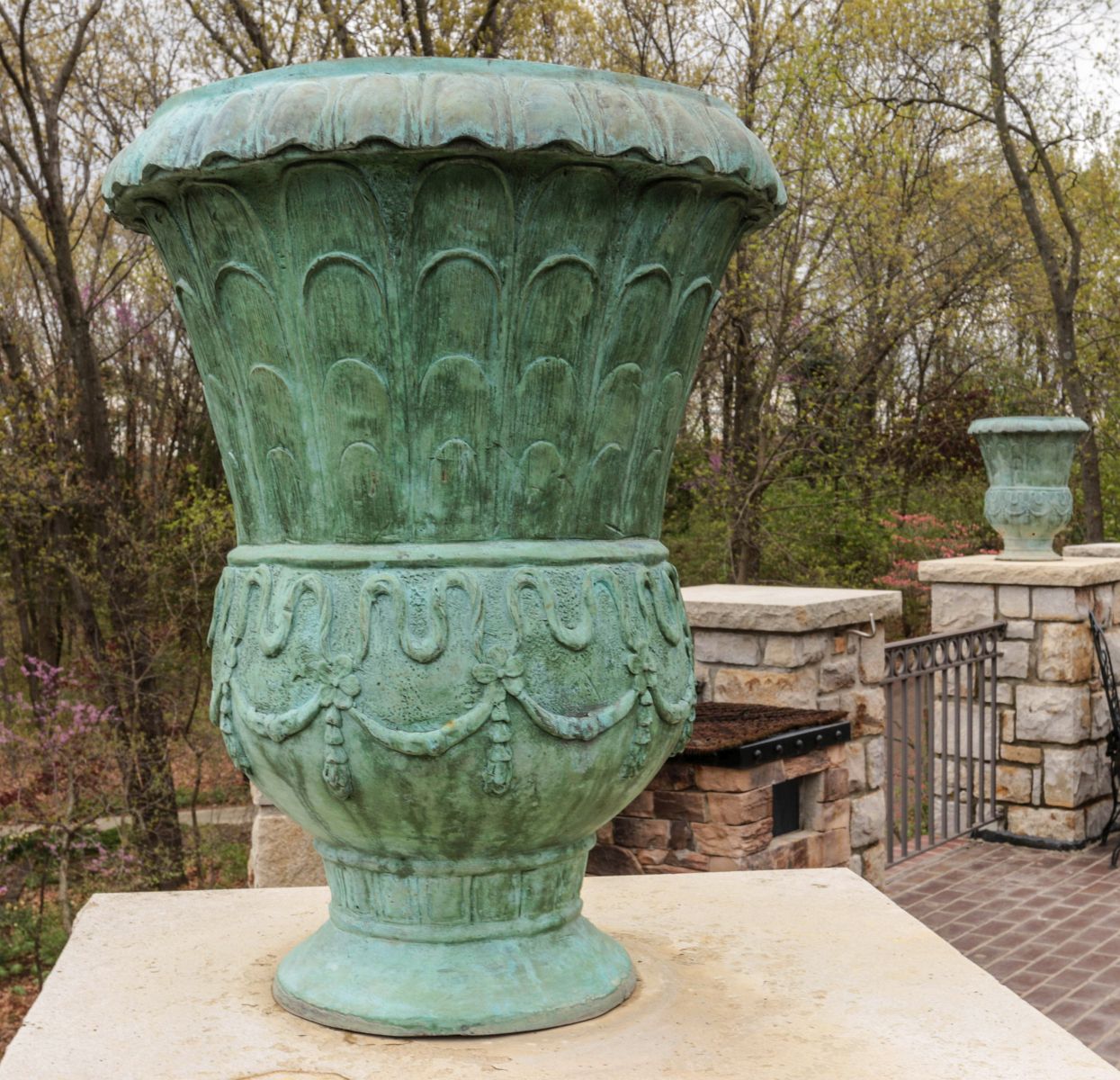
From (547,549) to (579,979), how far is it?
0.79 meters

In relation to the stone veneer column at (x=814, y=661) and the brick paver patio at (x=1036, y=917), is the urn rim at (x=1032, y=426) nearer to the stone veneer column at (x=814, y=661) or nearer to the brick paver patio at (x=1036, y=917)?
the brick paver patio at (x=1036, y=917)

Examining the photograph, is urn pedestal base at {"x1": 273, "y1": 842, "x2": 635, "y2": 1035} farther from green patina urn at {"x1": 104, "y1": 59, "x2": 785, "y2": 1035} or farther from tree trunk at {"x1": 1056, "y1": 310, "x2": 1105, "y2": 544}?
tree trunk at {"x1": 1056, "y1": 310, "x2": 1105, "y2": 544}

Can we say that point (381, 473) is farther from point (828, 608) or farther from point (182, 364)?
point (182, 364)

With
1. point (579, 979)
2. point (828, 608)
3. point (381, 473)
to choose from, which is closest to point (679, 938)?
point (579, 979)

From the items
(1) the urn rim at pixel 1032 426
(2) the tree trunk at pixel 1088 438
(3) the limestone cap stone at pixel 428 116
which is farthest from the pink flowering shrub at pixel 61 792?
(2) the tree trunk at pixel 1088 438

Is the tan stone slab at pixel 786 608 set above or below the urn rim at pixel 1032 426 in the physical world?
below

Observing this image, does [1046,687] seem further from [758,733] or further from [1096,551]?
[758,733]

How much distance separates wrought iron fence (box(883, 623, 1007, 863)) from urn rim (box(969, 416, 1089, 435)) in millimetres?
1135

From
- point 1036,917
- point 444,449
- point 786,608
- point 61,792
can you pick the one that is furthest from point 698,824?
point 61,792

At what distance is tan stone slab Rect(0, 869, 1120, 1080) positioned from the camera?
6.63ft

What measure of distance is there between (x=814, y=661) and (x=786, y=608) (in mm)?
277

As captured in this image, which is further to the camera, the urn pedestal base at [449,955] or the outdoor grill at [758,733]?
the outdoor grill at [758,733]

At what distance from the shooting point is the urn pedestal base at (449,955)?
7.12 ft

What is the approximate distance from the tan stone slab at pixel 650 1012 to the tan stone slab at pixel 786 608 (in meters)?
1.94
